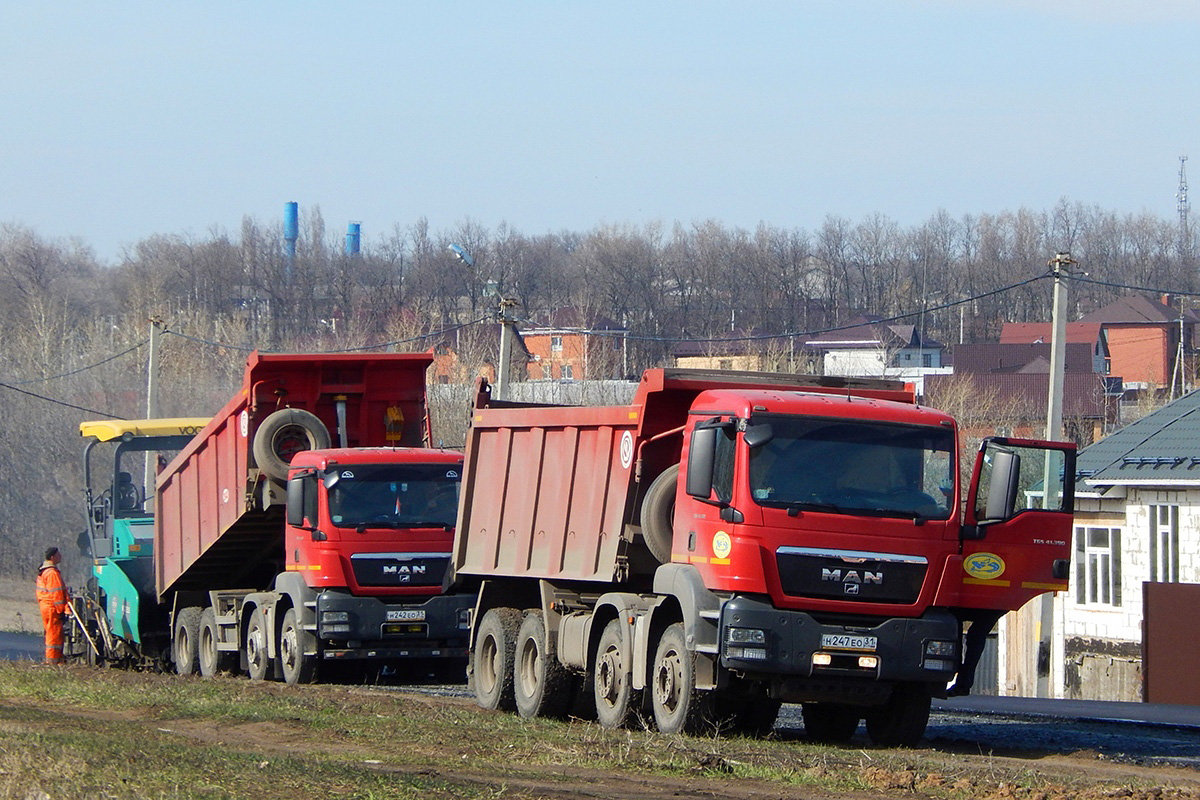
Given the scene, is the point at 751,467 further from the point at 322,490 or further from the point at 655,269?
the point at 655,269

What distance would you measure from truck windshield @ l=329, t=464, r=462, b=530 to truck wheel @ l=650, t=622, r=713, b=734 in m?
5.40

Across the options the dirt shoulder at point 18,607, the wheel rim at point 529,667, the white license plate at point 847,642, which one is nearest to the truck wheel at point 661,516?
the white license plate at point 847,642

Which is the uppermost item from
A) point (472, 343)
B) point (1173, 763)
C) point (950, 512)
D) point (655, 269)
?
point (655, 269)

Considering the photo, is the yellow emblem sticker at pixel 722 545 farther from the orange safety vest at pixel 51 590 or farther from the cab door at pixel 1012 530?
the orange safety vest at pixel 51 590

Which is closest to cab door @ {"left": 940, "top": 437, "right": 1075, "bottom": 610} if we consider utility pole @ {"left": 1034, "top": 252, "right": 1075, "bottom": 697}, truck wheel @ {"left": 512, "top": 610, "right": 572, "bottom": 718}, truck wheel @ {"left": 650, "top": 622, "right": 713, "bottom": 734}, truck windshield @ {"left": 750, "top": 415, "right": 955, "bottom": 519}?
truck windshield @ {"left": 750, "top": 415, "right": 955, "bottom": 519}

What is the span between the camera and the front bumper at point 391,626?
16.4m

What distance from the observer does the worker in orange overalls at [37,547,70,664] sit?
A: 2198 cm

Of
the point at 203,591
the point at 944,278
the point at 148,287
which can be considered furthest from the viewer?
the point at 944,278

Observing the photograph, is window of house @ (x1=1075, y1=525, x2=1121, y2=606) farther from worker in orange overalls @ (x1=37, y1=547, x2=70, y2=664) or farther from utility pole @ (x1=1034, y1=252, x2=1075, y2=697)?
worker in orange overalls @ (x1=37, y1=547, x2=70, y2=664)

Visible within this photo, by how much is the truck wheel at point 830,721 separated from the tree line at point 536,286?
181 feet

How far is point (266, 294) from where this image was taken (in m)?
92.3

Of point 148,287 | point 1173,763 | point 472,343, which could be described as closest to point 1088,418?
point 472,343

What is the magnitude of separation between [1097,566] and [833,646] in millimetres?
19380

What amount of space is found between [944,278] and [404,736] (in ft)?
305
